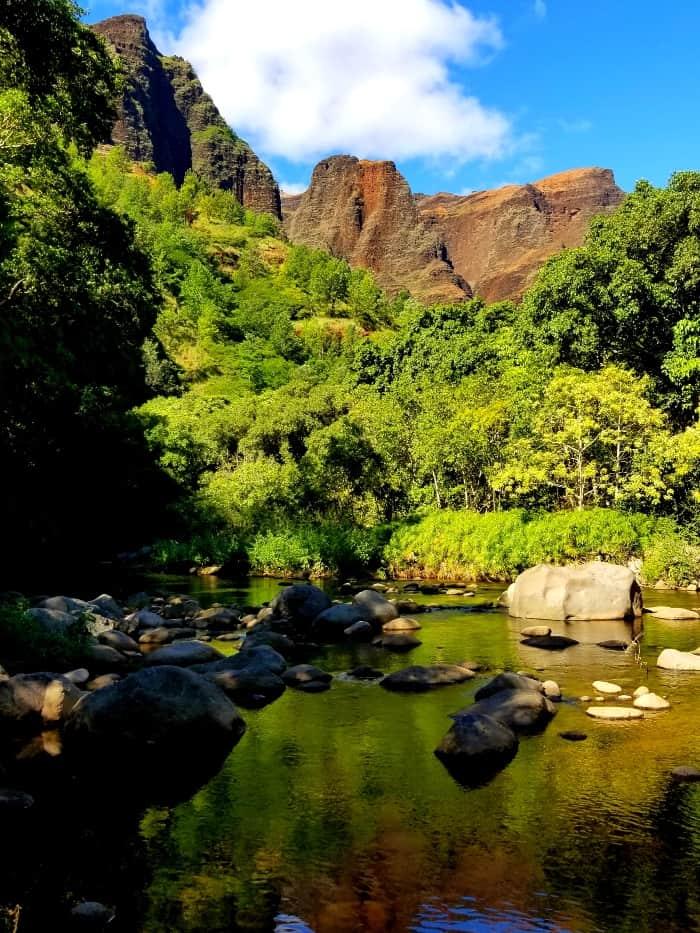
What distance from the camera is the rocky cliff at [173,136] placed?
546 feet

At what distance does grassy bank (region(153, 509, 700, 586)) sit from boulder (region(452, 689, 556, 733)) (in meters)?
14.8

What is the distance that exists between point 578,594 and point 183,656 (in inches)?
393

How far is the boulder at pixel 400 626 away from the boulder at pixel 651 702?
23.2 feet

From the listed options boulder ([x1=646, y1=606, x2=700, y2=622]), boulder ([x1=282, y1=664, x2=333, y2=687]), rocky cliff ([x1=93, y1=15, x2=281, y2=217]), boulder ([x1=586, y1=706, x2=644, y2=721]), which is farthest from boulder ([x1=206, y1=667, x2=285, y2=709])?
rocky cliff ([x1=93, y1=15, x2=281, y2=217])

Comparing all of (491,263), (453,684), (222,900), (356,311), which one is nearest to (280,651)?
(453,684)

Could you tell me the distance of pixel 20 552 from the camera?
76.1ft

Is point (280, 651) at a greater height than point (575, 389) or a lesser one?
lesser

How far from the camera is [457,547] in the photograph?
27.8 meters

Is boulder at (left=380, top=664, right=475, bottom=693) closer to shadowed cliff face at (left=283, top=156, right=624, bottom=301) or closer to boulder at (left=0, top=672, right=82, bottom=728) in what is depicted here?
boulder at (left=0, top=672, right=82, bottom=728)

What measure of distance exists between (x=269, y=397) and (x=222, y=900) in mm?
44888

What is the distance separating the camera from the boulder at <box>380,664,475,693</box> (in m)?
12.4

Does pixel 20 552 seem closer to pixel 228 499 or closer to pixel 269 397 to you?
pixel 228 499

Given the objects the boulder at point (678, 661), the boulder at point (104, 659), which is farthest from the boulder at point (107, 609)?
the boulder at point (678, 661)

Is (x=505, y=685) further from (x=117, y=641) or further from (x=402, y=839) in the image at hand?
(x=117, y=641)
